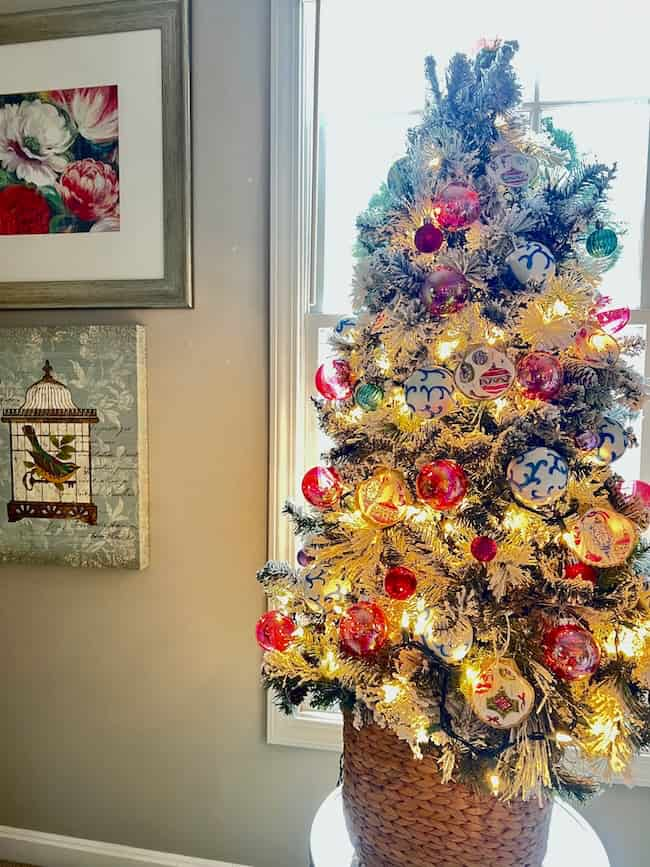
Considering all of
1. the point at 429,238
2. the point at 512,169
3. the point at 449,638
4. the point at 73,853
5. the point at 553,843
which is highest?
the point at 512,169

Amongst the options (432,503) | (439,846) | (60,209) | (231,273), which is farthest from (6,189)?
(439,846)

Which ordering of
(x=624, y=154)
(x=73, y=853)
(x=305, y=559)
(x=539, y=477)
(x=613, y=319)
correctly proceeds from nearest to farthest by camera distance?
1. (x=539, y=477)
2. (x=613, y=319)
3. (x=305, y=559)
4. (x=624, y=154)
5. (x=73, y=853)

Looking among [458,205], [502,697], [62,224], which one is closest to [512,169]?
[458,205]

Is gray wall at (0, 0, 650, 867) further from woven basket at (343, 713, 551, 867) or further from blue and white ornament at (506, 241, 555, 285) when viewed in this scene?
blue and white ornament at (506, 241, 555, 285)

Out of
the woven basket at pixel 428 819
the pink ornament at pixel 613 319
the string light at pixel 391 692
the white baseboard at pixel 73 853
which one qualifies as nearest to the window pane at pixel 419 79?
the pink ornament at pixel 613 319

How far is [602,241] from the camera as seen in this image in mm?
896

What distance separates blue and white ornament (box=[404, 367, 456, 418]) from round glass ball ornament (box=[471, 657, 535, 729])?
393mm

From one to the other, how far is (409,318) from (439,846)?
0.83 meters

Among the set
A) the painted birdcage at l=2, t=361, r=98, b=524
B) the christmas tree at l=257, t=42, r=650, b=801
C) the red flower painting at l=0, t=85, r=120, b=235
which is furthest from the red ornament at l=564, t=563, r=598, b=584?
the red flower painting at l=0, t=85, r=120, b=235

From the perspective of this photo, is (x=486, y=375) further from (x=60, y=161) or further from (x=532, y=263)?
(x=60, y=161)

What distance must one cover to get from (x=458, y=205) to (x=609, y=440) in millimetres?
430

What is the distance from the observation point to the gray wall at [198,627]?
1.43 m

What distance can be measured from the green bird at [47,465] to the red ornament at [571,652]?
1209 mm

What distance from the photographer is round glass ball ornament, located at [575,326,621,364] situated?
89cm
